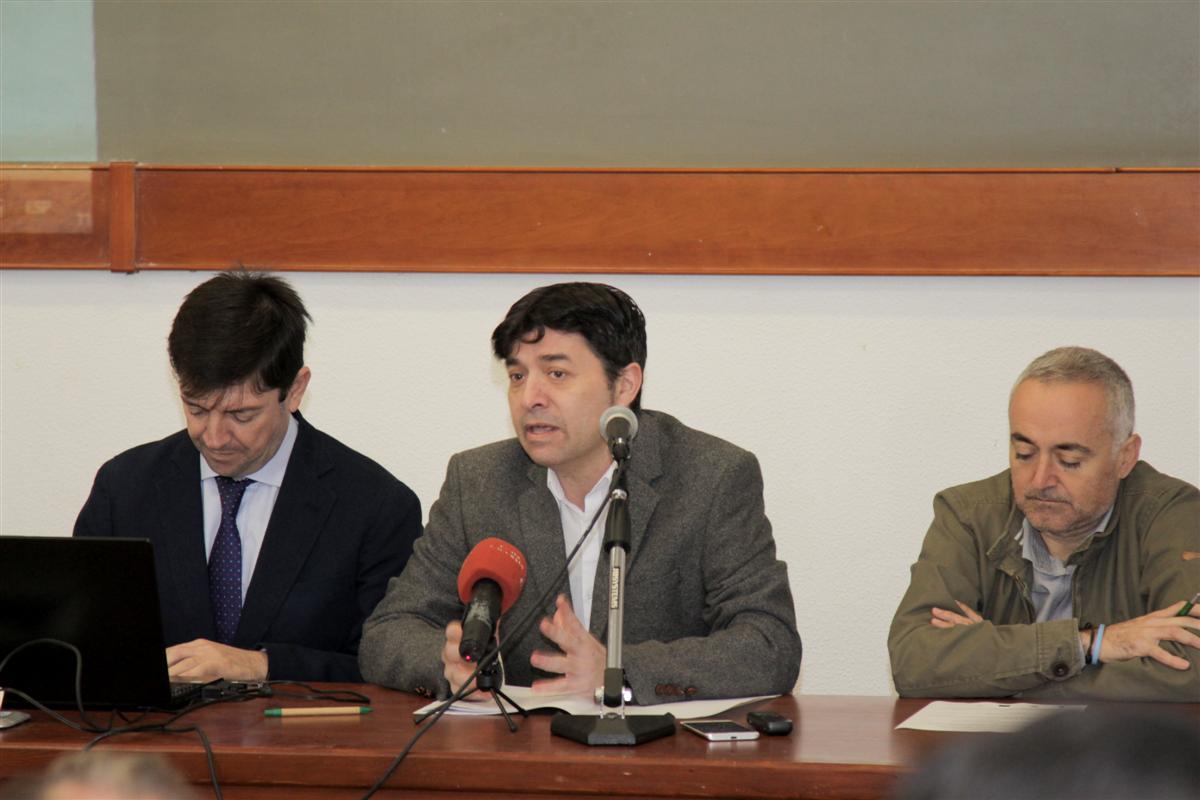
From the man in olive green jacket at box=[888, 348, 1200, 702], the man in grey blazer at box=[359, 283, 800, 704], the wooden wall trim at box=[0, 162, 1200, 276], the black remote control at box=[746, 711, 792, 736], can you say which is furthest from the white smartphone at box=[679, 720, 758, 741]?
the wooden wall trim at box=[0, 162, 1200, 276]

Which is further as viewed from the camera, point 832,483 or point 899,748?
point 832,483

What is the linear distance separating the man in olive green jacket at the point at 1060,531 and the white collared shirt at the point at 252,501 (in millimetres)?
1366

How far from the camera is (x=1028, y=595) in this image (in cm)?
283

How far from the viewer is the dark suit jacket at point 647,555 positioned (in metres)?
2.64

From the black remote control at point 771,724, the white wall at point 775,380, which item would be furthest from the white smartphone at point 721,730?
the white wall at point 775,380

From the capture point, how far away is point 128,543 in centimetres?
211

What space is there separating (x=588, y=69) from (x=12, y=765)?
2309 millimetres

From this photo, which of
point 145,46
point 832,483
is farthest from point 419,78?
point 832,483

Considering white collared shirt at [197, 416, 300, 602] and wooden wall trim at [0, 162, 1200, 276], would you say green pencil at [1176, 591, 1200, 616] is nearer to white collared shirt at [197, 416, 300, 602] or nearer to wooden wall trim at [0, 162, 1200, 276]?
wooden wall trim at [0, 162, 1200, 276]

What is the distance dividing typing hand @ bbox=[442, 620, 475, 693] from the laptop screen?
18.2 inches

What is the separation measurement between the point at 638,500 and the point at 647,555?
0.37ft

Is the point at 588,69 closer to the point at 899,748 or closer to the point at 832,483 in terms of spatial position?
the point at 832,483

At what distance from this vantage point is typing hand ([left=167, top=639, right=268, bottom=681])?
2508mm

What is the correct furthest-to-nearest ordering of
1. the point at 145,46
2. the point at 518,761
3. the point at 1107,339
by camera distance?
the point at 145,46, the point at 1107,339, the point at 518,761
